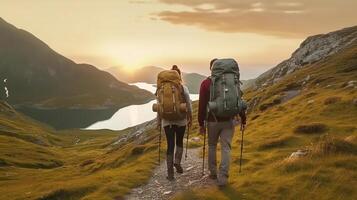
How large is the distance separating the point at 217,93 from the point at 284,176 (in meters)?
4.45

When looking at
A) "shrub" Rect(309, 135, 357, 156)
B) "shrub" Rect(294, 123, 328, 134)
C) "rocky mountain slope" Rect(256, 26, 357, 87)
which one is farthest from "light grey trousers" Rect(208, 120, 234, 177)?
"rocky mountain slope" Rect(256, 26, 357, 87)

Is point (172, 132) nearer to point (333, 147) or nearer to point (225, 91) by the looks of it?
point (225, 91)

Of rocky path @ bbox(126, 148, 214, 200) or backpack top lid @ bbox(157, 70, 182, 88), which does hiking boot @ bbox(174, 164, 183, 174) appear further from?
backpack top lid @ bbox(157, 70, 182, 88)

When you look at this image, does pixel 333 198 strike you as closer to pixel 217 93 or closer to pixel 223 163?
pixel 223 163

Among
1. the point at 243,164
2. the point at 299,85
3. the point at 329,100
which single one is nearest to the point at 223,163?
the point at 243,164

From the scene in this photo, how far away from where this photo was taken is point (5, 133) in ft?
483

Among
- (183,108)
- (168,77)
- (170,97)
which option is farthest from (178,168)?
(168,77)

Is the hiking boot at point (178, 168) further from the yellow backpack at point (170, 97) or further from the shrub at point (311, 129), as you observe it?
the shrub at point (311, 129)

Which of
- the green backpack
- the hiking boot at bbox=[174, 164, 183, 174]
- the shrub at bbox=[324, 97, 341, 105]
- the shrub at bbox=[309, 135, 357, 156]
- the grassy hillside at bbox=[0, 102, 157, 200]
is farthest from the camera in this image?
the shrub at bbox=[324, 97, 341, 105]

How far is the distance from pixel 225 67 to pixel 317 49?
147 metres

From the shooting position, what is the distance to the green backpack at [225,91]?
53.1 feet

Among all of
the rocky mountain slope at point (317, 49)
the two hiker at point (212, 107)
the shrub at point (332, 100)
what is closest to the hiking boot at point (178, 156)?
the two hiker at point (212, 107)

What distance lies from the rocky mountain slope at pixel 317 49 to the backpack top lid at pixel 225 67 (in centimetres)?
12439

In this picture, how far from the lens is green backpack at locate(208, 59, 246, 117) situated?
16188 millimetres
